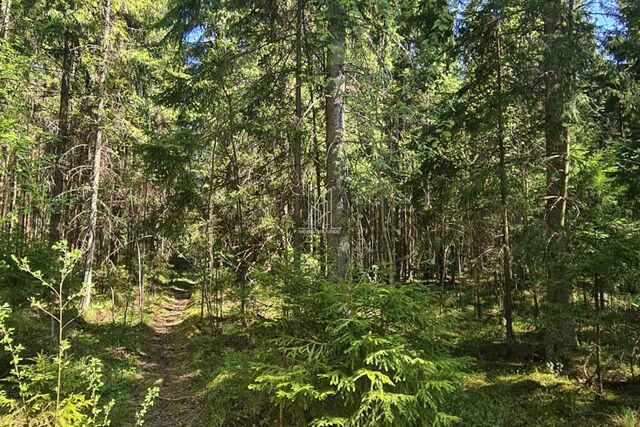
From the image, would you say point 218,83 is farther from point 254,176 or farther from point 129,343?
point 129,343

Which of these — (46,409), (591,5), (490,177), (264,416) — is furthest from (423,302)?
(591,5)

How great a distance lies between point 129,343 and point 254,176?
491 cm

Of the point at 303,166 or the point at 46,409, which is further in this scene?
the point at 303,166

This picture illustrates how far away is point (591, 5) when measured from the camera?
9.19 metres

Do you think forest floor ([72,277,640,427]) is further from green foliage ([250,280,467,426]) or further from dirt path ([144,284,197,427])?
green foliage ([250,280,467,426])

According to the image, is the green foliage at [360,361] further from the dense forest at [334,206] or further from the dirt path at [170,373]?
the dirt path at [170,373]

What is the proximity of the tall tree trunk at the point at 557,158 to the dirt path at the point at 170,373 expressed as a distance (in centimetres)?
617

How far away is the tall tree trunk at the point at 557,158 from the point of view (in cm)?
812

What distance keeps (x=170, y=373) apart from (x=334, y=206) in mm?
5640

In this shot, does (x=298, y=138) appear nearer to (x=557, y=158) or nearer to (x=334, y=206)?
(x=334, y=206)

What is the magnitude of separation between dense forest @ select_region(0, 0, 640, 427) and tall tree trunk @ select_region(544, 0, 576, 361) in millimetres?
53

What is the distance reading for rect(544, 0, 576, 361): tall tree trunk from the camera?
8117 millimetres

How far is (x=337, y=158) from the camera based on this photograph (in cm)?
603

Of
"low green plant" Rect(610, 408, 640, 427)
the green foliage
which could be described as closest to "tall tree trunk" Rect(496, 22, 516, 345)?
"low green plant" Rect(610, 408, 640, 427)
